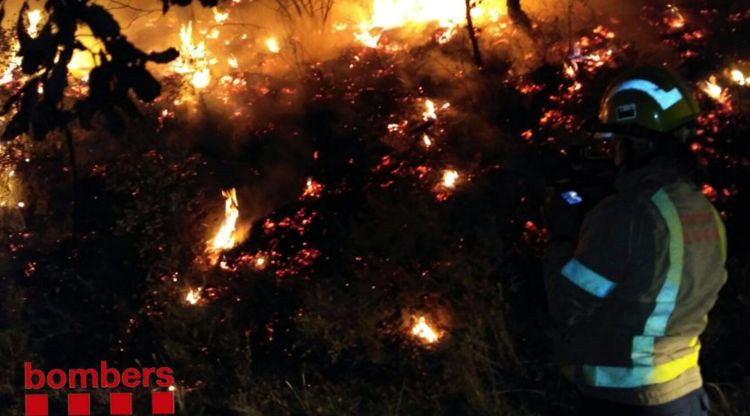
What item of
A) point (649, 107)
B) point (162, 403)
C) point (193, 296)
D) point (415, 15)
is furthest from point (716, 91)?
point (162, 403)

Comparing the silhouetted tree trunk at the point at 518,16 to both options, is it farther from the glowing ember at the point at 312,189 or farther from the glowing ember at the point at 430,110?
the glowing ember at the point at 312,189

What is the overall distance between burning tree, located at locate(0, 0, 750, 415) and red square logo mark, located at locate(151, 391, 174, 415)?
0.09 meters

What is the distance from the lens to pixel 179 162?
6371 mm

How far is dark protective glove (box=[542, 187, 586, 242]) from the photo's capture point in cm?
242

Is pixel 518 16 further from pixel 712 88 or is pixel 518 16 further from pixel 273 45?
pixel 273 45

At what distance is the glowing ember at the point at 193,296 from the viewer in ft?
16.9

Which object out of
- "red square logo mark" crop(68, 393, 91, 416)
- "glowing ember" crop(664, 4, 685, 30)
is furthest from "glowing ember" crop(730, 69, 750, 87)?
"red square logo mark" crop(68, 393, 91, 416)

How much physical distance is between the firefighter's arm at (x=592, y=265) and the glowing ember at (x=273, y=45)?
20.9 feet

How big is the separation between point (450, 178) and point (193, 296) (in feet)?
7.43

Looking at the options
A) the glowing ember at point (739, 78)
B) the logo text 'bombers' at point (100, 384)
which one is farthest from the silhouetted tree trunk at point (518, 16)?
the logo text 'bombers' at point (100, 384)

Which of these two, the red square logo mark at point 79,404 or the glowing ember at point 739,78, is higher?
the glowing ember at point 739,78

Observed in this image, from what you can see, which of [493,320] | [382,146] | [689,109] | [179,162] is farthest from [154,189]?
[689,109]

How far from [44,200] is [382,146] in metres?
3.48

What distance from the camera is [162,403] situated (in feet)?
14.5
